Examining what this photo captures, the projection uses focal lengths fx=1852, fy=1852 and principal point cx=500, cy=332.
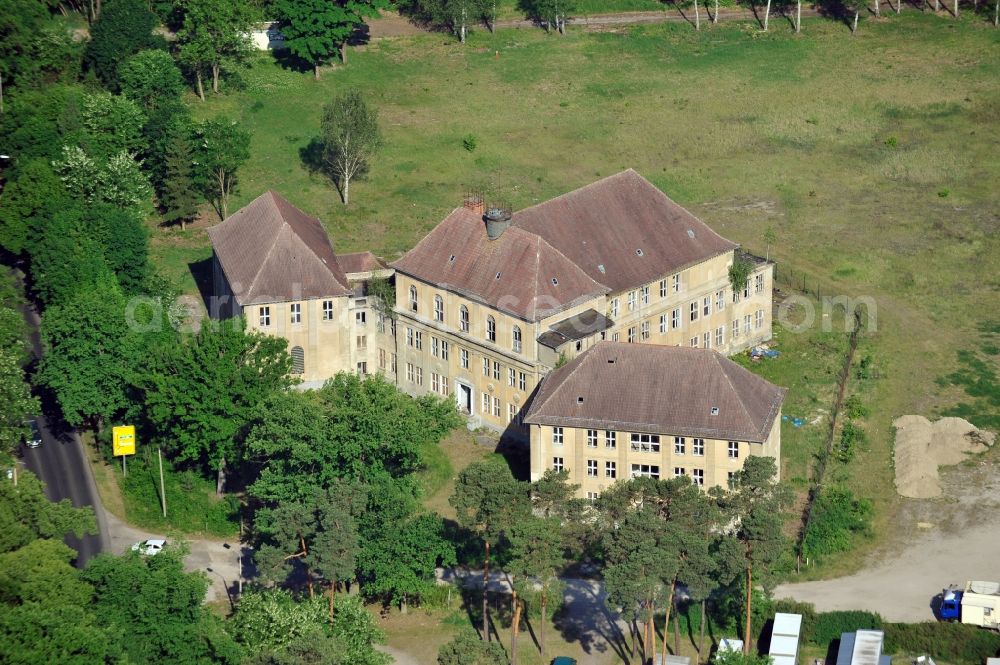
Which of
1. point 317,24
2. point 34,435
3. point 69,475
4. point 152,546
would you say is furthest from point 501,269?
point 317,24

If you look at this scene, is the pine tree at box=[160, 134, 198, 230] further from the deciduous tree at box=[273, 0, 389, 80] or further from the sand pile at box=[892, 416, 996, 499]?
the sand pile at box=[892, 416, 996, 499]

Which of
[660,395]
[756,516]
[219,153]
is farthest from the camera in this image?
[219,153]

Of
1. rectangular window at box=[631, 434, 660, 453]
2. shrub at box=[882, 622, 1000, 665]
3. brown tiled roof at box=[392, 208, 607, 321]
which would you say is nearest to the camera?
shrub at box=[882, 622, 1000, 665]

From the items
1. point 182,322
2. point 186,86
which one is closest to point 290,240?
point 182,322

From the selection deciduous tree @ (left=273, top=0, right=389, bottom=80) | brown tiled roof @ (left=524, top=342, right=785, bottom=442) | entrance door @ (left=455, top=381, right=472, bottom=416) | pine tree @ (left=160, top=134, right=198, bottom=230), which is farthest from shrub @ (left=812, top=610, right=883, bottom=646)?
deciduous tree @ (left=273, top=0, right=389, bottom=80)

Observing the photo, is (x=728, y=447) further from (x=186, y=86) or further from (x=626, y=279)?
(x=186, y=86)

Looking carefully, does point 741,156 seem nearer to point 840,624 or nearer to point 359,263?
point 359,263

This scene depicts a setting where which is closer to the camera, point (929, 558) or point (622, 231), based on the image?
point (929, 558)
